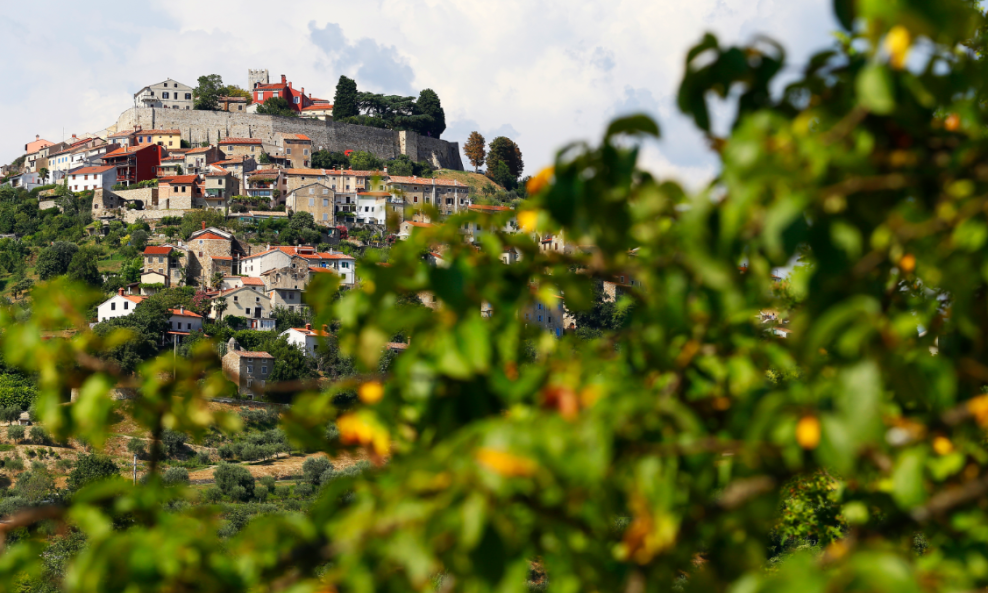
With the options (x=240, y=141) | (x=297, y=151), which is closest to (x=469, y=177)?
(x=297, y=151)

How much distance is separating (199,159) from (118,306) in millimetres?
27026

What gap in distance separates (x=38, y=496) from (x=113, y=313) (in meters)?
28.6

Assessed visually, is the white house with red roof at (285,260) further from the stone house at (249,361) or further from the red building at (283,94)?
the red building at (283,94)

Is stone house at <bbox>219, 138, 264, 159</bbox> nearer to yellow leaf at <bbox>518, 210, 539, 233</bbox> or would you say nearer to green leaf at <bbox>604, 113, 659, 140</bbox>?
yellow leaf at <bbox>518, 210, 539, 233</bbox>

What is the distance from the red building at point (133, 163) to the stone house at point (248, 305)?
78.2 feet

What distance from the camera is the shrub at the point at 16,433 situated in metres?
39.8

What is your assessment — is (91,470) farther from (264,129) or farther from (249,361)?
(264,129)

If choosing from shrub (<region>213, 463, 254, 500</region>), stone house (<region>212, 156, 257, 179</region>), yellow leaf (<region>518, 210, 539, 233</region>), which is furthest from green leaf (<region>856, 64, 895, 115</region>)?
stone house (<region>212, 156, 257, 179</region>)

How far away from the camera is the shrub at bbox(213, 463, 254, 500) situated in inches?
1323

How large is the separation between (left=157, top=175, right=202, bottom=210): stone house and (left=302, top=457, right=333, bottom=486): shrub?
43927mm

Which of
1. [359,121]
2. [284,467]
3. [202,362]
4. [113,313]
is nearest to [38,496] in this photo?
[284,467]

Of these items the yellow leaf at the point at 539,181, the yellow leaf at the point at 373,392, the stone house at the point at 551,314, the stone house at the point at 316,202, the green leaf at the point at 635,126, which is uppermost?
the stone house at the point at 316,202

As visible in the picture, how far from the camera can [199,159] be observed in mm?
81812

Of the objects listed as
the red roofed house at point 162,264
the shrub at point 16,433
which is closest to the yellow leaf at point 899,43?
the shrub at point 16,433
